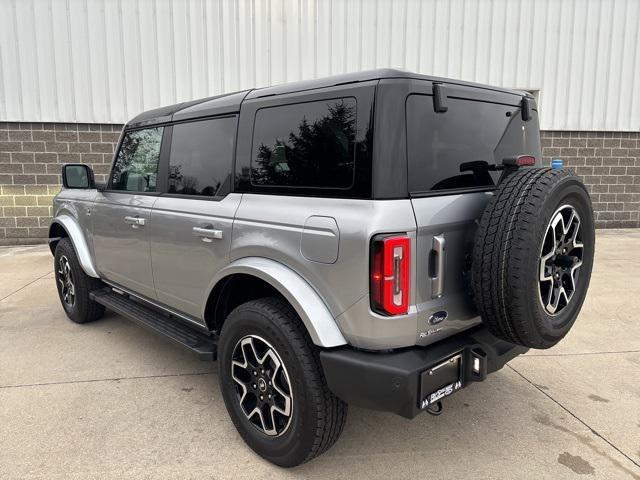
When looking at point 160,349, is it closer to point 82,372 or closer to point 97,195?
point 82,372

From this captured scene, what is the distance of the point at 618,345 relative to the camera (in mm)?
4160

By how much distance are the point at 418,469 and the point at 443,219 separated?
1.33m

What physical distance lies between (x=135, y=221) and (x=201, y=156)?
0.83 metres

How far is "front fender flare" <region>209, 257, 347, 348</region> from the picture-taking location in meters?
2.17

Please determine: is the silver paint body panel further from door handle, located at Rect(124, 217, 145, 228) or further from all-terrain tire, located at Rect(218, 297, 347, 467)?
door handle, located at Rect(124, 217, 145, 228)

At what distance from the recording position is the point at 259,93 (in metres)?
2.72

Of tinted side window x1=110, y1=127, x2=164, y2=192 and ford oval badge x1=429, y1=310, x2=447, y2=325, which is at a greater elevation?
tinted side window x1=110, y1=127, x2=164, y2=192

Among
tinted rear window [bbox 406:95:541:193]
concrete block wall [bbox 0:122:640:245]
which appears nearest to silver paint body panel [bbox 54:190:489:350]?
tinted rear window [bbox 406:95:541:193]

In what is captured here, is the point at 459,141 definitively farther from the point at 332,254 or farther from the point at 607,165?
the point at 607,165

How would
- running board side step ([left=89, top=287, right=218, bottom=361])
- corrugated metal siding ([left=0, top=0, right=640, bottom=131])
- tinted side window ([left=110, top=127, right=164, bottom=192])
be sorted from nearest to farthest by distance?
running board side step ([left=89, top=287, right=218, bottom=361]) → tinted side window ([left=110, top=127, right=164, bottom=192]) → corrugated metal siding ([left=0, top=0, right=640, bottom=131])

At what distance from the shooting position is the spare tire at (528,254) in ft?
6.78

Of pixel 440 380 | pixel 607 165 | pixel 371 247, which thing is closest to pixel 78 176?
pixel 371 247

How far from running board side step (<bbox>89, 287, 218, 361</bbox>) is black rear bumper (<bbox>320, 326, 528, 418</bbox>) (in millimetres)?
1097

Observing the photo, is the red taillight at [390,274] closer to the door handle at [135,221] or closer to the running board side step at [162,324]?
the running board side step at [162,324]
